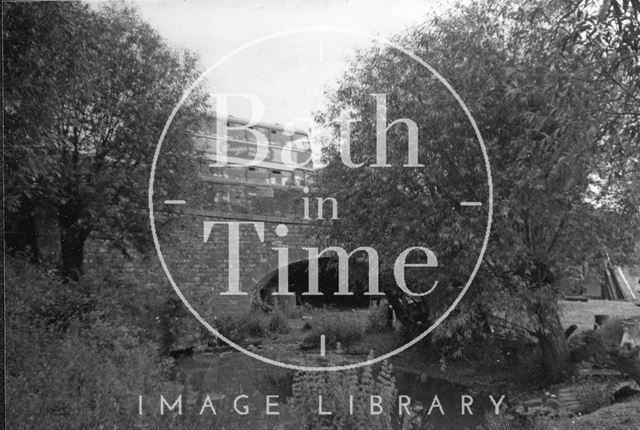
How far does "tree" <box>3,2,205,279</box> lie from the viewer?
3.80 meters

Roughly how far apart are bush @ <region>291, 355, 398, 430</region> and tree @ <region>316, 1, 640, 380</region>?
0.68m

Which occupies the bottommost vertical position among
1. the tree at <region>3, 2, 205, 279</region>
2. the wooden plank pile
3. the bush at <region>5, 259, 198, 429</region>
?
the bush at <region>5, 259, 198, 429</region>

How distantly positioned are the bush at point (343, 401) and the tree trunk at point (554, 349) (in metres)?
1.27

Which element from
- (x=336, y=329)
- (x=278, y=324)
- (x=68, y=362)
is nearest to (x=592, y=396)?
(x=336, y=329)

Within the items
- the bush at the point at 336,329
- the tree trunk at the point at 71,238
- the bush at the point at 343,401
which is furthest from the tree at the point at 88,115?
the bush at the point at 343,401

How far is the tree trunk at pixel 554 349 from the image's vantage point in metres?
4.15

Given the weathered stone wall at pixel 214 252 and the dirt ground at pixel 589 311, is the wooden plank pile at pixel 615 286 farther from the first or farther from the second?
the weathered stone wall at pixel 214 252

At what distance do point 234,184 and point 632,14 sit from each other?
2633 millimetres

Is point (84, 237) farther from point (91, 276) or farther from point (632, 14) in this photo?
point (632, 14)

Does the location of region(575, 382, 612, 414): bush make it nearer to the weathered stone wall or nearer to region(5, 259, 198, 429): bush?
the weathered stone wall

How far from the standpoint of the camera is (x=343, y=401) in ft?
11.7

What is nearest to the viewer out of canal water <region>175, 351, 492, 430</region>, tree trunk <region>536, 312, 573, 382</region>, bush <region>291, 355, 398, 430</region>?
bush <region>291, 355, 398, 430</region>

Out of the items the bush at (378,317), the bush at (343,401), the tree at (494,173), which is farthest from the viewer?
the bush at (378,317)

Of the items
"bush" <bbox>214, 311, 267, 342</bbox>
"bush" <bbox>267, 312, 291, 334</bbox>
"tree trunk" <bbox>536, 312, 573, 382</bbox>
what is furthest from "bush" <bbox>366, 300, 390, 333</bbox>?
"tree trunk" <bbox>536, 312, 573, 382</bbox>
